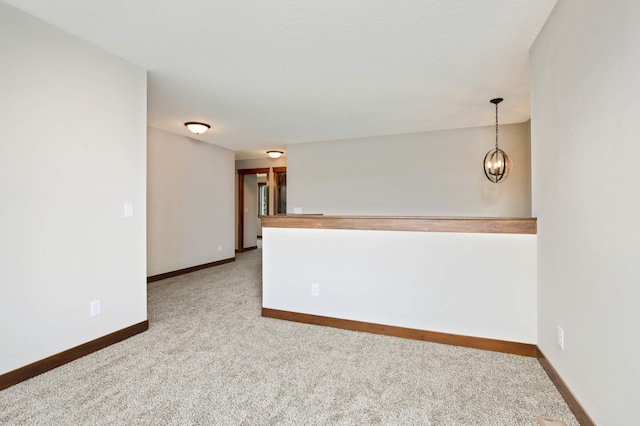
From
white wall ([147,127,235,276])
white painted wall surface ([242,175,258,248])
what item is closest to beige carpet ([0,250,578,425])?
white wall ([147,127,235,276])

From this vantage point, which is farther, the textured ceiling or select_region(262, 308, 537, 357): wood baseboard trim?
select_region(262, 308, 537, 357): wood baseboard trim

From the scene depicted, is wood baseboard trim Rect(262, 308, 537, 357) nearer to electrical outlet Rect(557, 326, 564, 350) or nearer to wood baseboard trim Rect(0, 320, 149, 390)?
electrical outlet Rect(557, 326, 564, 350)

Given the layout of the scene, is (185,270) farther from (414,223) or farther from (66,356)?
(414,223)

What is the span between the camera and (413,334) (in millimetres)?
2605

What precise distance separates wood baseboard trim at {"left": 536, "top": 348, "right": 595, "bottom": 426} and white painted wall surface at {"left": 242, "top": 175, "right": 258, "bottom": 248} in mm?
6942

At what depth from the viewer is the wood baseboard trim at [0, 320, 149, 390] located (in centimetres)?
193

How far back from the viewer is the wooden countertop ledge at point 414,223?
2.34 m

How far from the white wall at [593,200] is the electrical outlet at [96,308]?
3.29 m

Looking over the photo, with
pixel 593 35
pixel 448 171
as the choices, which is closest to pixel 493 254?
pixel 593 35

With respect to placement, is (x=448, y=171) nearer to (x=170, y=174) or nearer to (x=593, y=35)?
(x=593, y=35)

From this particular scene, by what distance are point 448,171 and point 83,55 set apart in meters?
4.71

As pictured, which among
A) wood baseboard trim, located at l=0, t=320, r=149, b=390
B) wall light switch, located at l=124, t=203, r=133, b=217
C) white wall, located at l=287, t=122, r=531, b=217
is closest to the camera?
wood baseboard trim, located at l=0, t=320, r=149, b=390

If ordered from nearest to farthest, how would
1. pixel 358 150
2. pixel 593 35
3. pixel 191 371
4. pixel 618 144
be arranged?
pixel 618 144 → pixel 593 35 → pixel 191 371 → pixel 358 150

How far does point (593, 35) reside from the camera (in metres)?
1.45
